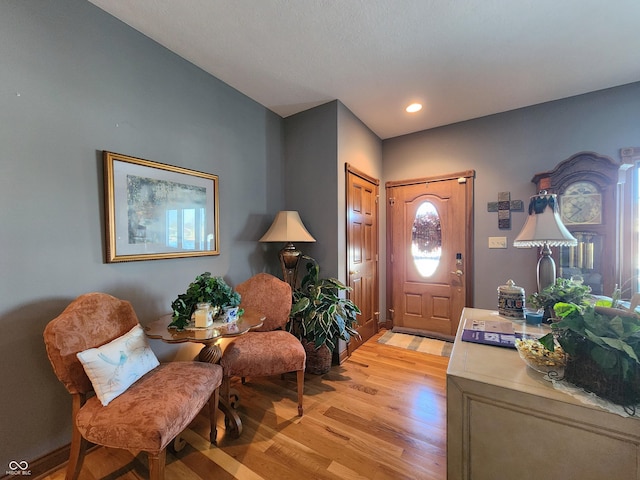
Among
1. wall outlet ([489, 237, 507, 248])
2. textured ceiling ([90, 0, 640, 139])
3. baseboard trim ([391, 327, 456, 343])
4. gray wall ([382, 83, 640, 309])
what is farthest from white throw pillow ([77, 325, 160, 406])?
wall outlet ([489, 237, 507, 248])

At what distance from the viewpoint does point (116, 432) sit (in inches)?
43.5

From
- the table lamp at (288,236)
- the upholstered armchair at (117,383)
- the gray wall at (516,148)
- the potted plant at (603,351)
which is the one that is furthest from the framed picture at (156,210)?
the gray wall at (516,148)

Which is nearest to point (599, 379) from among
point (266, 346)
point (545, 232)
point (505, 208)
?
point (545, 232)

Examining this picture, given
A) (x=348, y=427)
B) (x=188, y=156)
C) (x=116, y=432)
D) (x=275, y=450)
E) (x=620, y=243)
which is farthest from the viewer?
(x=620, y=243)

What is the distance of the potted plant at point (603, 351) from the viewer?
2.39 feet

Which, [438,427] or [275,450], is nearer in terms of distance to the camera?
[275,450]

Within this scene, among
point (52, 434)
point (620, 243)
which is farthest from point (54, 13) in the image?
point (620, 243)

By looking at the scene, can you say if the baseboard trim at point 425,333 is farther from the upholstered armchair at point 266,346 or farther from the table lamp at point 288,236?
the upholstered armchair at point 266,346

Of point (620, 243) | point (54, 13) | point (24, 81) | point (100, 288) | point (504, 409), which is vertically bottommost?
point (504, 409)

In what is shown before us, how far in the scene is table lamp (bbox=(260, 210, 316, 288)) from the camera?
249 cm

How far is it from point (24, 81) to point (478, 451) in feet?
8.98

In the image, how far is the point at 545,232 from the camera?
4.81 ft

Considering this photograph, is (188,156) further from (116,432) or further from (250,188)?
(116,432)

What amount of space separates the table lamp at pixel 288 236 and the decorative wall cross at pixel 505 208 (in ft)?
7.38
